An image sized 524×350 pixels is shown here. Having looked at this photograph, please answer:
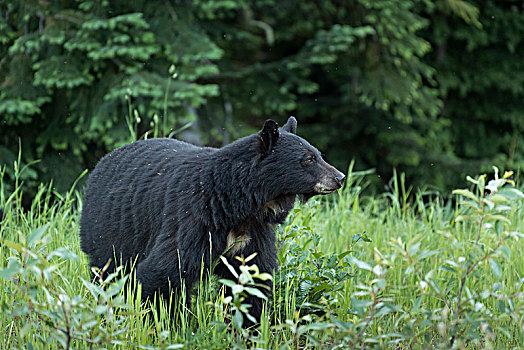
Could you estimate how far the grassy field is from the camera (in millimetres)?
2166

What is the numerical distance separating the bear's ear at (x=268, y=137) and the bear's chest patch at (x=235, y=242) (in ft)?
1.44

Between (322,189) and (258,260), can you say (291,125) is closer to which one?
(322,189)

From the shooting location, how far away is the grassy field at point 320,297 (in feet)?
7.11

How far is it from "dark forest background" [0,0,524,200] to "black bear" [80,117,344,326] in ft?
4.34

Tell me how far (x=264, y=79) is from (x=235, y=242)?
5.70 m

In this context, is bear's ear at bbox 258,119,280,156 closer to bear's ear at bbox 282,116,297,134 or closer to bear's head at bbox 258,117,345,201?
bear's head at bbox 258,117,345,201

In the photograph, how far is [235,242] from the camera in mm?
3109

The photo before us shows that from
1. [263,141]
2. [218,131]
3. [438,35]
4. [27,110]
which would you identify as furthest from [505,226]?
[438,35]

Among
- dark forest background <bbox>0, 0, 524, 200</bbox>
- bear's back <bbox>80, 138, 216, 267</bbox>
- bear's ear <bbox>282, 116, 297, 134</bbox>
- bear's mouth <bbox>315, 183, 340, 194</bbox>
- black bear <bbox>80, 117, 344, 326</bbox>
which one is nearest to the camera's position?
black bear <bbox>80, 117, 344, 326</bbox>

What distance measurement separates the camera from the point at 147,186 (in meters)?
3.45

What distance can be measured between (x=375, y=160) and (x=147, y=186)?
22.3 feet

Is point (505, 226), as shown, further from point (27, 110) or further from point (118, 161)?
point (27, 110)

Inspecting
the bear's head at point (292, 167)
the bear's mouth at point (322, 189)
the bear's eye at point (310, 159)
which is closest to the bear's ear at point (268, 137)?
the bear's head at point (292, 167)

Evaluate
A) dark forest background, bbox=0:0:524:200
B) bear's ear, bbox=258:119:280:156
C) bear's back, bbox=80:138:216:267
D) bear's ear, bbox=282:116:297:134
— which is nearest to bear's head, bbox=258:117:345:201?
bear's ear, bbox=258:119:280:156
